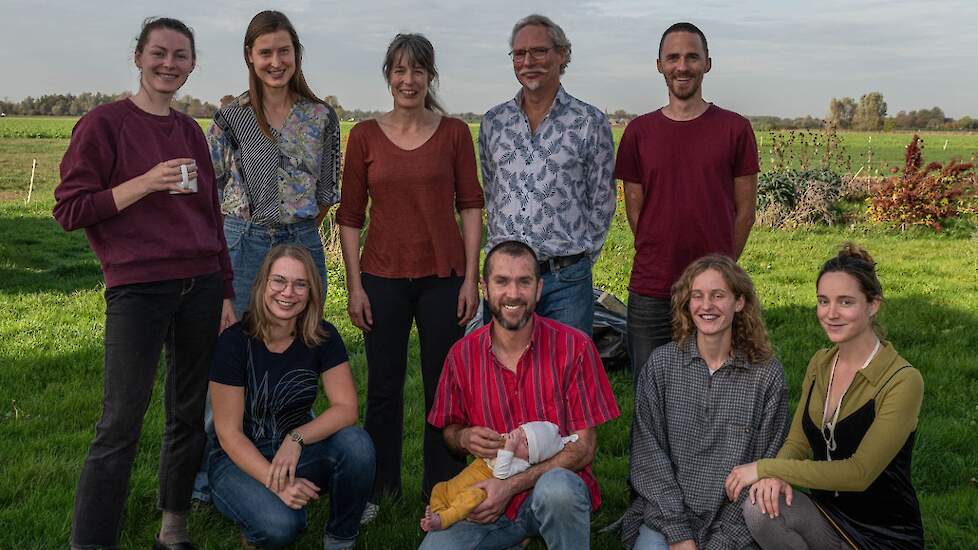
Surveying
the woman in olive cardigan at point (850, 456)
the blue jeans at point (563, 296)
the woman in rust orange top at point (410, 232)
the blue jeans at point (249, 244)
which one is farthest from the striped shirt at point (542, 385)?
the blue jeans at point (249, 244)

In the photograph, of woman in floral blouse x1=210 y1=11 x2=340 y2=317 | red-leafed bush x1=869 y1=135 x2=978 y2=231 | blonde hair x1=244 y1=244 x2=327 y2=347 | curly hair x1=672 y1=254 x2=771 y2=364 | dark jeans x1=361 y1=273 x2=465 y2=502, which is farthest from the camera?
red-leafed bush x1=869 y1=135 x2=978 y2=231

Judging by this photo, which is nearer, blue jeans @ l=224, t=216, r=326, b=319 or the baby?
the baby

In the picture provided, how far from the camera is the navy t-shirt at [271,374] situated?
4.01 metres

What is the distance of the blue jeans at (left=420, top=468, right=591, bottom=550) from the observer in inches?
141

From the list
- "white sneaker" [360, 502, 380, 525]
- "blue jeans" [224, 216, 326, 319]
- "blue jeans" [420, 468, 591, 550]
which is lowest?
"white sneaker" [360, 502, 380, 525]

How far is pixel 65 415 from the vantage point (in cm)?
614

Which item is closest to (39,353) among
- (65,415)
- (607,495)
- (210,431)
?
(65,415)

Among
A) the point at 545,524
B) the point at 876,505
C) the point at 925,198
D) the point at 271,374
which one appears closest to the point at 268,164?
the point at 271,374

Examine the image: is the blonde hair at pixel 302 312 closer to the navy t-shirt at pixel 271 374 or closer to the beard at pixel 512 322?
the navy t-shirt at pixel 271 374

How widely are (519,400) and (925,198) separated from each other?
46.3ft

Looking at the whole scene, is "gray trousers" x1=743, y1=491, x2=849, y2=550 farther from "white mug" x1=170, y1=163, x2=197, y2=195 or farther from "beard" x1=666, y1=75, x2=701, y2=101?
"white mug" x1=170, y1=163, x2=197, y2=195

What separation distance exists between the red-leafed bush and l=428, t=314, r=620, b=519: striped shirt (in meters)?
13.5

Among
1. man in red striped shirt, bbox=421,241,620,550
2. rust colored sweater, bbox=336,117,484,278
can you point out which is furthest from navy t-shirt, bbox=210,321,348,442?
man in red striped shirt, bbox=421,241,620,550

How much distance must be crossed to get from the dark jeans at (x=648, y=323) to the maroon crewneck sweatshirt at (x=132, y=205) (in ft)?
A: 6.88
